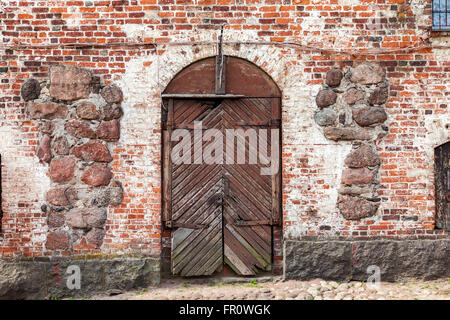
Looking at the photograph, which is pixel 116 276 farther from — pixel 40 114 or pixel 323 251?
pixel 323 251

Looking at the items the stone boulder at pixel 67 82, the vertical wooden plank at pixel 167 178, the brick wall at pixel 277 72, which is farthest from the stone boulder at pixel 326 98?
the stone boulder at pixel 67 82

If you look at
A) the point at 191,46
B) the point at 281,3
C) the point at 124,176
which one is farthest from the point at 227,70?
the point at 124,176

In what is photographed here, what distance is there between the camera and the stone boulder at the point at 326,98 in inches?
199

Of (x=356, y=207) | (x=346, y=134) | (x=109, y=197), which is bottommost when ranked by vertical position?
(x=356, y=207)

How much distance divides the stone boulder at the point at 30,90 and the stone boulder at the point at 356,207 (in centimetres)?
411

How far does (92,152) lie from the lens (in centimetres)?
500

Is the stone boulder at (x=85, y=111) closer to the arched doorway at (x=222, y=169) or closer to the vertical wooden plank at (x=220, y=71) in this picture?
the arched doorway at (x=222, y=169)

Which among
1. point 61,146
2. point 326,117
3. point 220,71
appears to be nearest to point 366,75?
point 326,117

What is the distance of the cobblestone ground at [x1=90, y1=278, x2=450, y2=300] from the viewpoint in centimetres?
469

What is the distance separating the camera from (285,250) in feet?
16.6

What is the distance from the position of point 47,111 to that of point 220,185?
7.79ft

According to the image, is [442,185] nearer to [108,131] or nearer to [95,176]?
[108,131]

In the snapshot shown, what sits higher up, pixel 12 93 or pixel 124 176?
pixel 12 93

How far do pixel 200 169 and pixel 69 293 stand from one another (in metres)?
2.26
